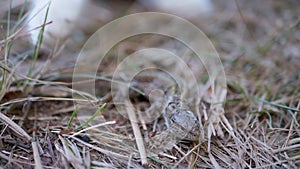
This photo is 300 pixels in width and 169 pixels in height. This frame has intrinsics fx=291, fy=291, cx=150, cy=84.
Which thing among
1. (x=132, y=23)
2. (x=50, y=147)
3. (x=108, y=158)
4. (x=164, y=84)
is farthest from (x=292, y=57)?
(x=50, y=147)

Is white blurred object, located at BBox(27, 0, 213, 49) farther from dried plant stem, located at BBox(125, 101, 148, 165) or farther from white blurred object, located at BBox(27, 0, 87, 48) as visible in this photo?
dried plant stem, located at BBox(125, 101, 148, 165)

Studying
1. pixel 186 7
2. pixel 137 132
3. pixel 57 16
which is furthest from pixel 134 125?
pixel 186 7

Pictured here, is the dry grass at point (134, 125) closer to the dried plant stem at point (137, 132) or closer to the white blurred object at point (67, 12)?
the dried plant stem at point (137, 132)

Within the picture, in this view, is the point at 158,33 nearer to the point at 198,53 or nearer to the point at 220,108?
the point at 198,53

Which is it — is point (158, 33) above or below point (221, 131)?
above

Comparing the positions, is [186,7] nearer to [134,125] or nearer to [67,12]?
[67,12]

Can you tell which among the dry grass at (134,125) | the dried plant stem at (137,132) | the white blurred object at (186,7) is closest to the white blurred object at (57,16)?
the dry grass at (134,125)

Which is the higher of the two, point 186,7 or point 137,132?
point 186,7
